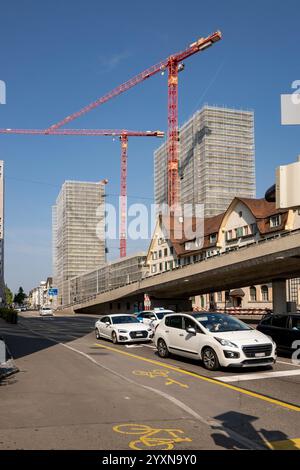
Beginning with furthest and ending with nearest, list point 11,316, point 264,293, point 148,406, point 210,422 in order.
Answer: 1. point 264,293
2. point 11,316
3. point 148,406
4. point 210,422

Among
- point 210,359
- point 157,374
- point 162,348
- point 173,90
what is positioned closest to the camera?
point 157,374

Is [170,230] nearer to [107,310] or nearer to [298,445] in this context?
[107,310]

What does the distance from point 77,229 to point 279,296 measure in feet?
337

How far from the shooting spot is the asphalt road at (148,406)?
7004mm

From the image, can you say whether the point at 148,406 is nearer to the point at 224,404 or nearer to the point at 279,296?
the point at 224,404

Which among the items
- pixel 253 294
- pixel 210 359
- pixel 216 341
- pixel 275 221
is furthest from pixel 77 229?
pixel 216 341

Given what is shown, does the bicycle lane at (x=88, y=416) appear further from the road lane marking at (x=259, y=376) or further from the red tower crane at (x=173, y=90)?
the red tower crane at (x=173, y=90)

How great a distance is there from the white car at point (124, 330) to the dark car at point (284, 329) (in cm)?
595

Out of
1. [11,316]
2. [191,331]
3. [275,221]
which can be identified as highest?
[275,221]

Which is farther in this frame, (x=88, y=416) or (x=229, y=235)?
(x=229, y=235)

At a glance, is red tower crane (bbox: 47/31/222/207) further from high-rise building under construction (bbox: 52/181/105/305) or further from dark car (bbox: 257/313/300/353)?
dark car (bbox: 257/313/300/353)

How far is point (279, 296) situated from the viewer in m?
46.8

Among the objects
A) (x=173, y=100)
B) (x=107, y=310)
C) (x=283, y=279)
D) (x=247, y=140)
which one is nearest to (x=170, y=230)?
(x=107, y=310)

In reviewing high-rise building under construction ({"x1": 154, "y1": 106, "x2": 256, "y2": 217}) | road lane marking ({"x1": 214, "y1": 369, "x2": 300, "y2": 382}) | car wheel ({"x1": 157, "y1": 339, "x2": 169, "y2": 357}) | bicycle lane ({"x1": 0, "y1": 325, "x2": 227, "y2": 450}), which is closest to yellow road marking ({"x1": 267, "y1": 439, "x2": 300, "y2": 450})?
bicycle lane ({"x1": 0, "y1": 325, "x2": 227, "y2": 450})
